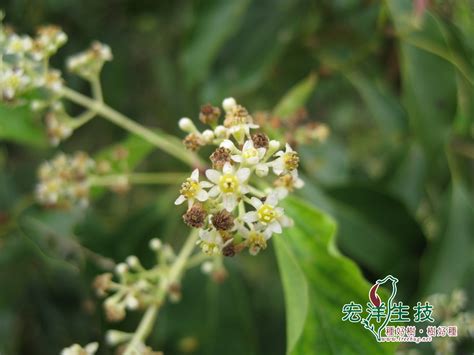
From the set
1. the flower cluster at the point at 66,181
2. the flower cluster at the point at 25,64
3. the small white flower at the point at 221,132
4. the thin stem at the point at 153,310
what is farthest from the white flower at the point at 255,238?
the flower cluster at the point at 66,181

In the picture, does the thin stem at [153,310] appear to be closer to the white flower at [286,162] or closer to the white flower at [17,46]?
the white flower at [286,162]

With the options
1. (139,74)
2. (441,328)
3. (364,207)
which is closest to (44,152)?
(139,74)

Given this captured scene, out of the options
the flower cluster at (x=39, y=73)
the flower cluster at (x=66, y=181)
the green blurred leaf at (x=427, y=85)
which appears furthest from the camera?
the green blurred leaf at (x=427, y=85)

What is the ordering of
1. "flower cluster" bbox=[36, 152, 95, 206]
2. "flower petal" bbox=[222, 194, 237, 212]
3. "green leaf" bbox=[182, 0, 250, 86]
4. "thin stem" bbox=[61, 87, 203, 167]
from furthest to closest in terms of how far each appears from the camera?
"green leaf" bbox=[182, 0, 250, 86]
"flower cluster" bbox=[36, 152, 95, 206]
"thin stem" bbox=[61, 87, 203, 167]
"flower petal" bbox=[222, 194, 237, 212]

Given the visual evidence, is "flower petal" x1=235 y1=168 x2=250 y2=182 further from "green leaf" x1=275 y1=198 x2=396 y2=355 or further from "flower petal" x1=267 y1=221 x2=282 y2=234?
"green leaf" x1=275 y1=198 x2=396 y2=355

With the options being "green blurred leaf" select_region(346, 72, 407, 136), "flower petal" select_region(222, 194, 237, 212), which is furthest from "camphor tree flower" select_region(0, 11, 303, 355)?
"green blurred leaf" select_region(346, 72, 407, 136)
